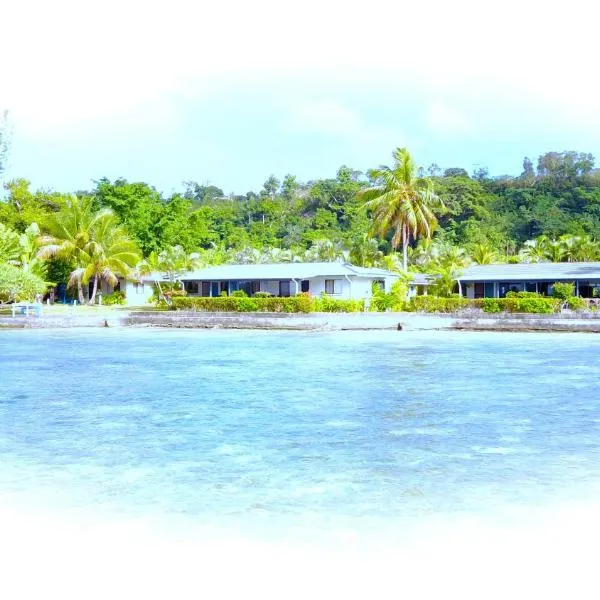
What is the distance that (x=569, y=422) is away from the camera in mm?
13883

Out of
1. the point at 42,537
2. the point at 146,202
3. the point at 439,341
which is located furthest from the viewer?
the point at 146,202

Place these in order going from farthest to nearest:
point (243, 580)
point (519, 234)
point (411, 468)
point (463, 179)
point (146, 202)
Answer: point (463, 179)
point (519, 234)
point (146, 202)
point (411, 468)
point (243, 580)

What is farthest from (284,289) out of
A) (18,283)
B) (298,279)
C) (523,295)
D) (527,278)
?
(18,283)

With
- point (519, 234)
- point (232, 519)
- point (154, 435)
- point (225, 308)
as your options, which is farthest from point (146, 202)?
point (232, 519)

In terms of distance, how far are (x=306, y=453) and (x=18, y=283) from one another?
38519mm

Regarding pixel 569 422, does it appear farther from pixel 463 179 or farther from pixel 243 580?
pixel 463 179

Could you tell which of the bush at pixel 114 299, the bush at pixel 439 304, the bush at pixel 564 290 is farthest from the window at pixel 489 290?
the bush at pixel 114 299

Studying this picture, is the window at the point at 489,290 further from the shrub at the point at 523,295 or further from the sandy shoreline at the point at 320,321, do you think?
the sandy shoreline at the point at 320,321

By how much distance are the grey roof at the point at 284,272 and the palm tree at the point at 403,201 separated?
3.59m

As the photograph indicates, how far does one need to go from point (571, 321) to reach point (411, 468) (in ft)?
93.2

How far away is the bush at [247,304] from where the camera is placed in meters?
40.8

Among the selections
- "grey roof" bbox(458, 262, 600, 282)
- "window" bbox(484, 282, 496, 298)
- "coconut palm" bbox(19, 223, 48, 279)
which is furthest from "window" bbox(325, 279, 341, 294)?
"coconut palm" bbox(19, 223, 48, 279)

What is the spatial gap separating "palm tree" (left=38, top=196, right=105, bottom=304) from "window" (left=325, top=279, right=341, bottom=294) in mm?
16478

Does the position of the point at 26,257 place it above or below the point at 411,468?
above
